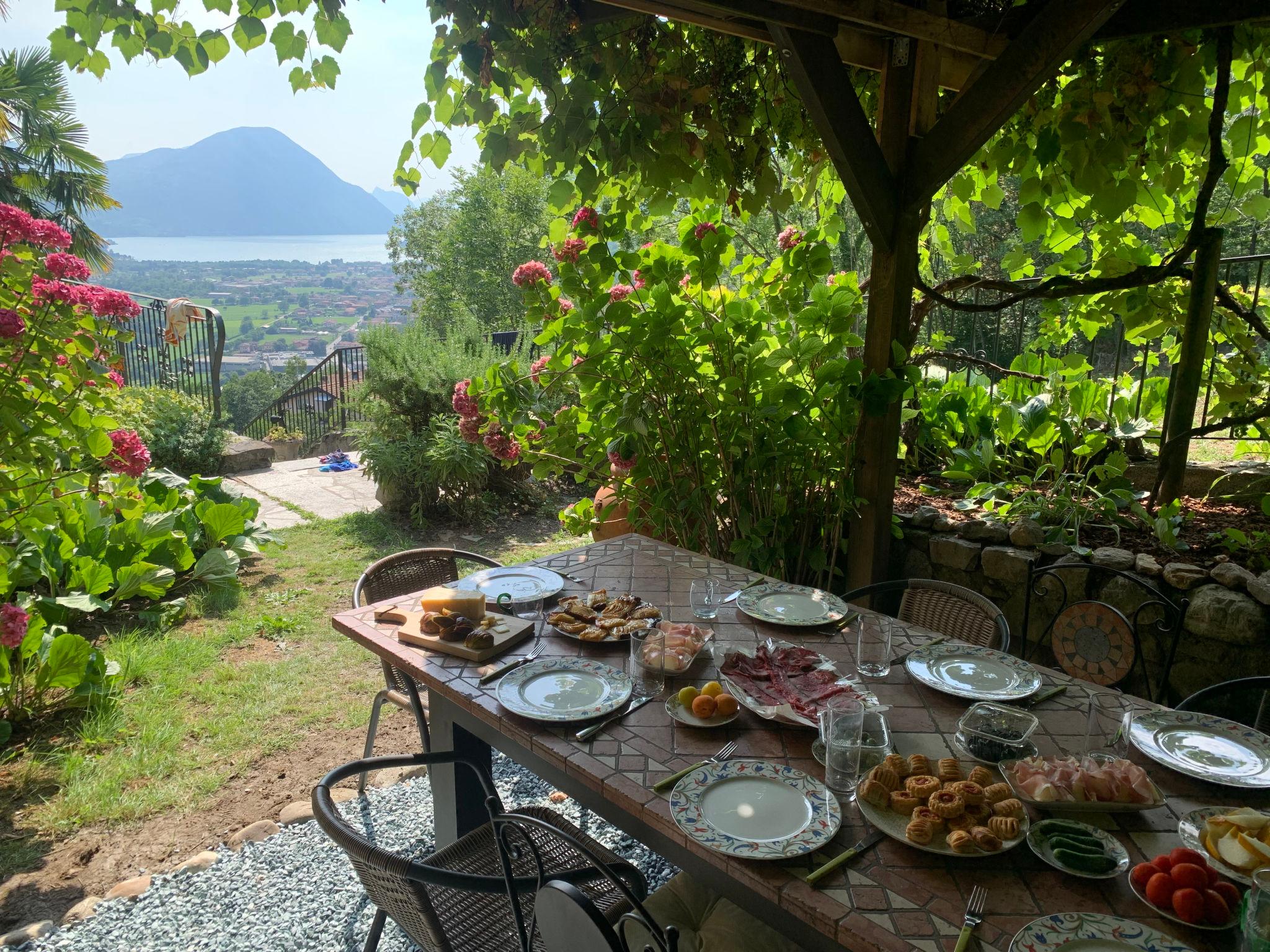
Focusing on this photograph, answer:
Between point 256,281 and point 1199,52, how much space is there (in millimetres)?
22195

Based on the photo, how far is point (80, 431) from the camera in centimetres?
276

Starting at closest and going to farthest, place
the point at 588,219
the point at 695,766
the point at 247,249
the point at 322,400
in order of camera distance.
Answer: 1. the point at 695,766
2. the point at 588,219
3. the point at 322,400
4. the point at 247,249

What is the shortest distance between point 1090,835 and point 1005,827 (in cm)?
13

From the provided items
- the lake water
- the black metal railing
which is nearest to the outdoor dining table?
the black metal railing

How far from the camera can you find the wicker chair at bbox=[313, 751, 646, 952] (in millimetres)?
1226

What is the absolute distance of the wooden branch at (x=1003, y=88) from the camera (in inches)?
80.6

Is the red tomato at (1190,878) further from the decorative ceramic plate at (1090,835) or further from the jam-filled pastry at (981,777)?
the jam-filled pastry at (981,777)

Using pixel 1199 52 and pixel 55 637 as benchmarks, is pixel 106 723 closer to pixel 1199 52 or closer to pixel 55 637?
pixel 55 637

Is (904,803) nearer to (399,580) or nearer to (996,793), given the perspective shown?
(996,793)

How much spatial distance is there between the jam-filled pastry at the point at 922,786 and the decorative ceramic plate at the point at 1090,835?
5.5 inches

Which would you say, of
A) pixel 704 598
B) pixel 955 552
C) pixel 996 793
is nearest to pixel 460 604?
pixel 704 598

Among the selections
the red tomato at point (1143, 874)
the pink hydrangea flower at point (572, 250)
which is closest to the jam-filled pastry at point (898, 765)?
the red tomato at point (1143, 874)

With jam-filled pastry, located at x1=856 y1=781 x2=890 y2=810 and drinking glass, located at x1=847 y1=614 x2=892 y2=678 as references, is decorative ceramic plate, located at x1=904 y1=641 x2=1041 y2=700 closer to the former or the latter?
drinking glass, located at x1=847 y1=614 x2=892 y2=678

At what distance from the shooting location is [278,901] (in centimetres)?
215
